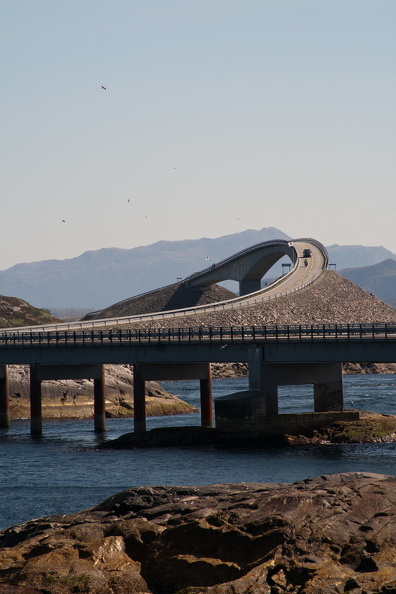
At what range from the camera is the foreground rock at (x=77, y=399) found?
104m

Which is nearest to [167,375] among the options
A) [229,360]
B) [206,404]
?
[206,404]

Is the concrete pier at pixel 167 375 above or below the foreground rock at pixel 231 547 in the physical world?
above

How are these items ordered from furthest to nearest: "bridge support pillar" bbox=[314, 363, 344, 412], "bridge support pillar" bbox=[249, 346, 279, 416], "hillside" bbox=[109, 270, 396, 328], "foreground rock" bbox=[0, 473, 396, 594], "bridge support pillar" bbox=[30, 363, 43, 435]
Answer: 1. "hillside" bbox=[109, 270, 396, 328]
2. "bridge support pillar" bbox=[30, 363, 43, 435]
3. "bridge support pillar" bbox=[314, 363, 344, 412]
4. "bridge support pillar" bbox=[249, 346, 279, 416]
5. "foreground rock" bbox=[0, 473, 396, 594]

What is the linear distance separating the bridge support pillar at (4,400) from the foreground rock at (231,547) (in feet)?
211

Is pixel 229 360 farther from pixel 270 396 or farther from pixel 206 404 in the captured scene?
pixel 206 404

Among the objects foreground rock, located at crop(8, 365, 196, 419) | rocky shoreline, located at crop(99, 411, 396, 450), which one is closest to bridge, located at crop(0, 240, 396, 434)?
rocky shoreline, located at crop(99, 411, 396, 450)

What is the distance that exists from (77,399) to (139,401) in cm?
1857

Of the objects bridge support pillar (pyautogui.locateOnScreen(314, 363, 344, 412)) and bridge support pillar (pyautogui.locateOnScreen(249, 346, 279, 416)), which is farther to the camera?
bridge support pillar (pyautogui.locateOnScreen(314, 363, 344, 412))

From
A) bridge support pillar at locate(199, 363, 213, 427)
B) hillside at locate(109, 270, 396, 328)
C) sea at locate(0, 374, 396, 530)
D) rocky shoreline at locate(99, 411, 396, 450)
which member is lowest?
sea at locate(0, 374, 396, 530)

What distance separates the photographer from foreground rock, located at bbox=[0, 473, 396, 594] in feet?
94.0

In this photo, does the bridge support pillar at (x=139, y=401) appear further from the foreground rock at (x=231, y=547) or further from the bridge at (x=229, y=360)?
the foreground rock at (x=231, y=547)

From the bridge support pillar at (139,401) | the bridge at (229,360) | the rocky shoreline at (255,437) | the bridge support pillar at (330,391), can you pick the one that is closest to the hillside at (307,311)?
the bridge at (229,360)

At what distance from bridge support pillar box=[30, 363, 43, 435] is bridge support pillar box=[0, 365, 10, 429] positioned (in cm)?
529

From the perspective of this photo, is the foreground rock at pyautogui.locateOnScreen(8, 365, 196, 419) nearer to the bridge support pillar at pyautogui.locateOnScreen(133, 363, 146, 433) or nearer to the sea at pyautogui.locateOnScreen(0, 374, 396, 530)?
the sea at pyautogui.locateOnScreen(0, 374, 396, 530)
